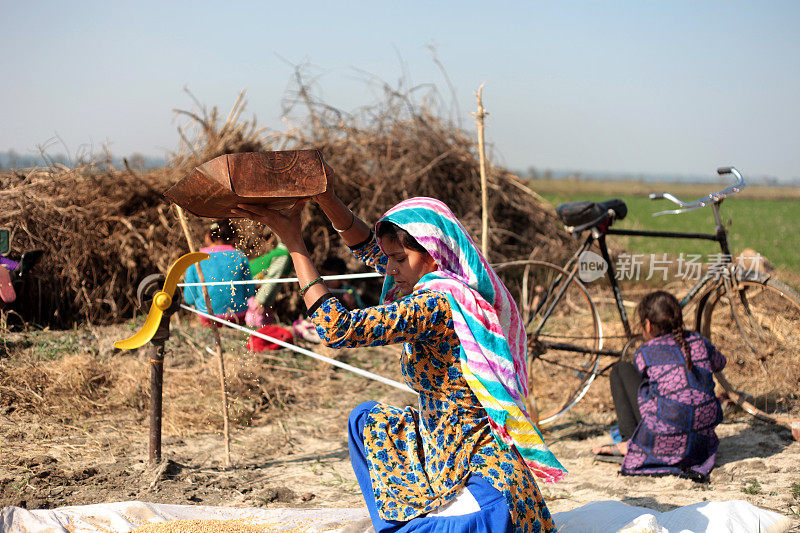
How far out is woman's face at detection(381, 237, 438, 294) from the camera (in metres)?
2.23

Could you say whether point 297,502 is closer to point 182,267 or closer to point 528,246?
point 182,267

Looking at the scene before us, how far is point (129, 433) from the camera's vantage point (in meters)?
3.94

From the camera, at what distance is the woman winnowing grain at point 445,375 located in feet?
6.60

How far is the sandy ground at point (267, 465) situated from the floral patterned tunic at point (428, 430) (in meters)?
0.99

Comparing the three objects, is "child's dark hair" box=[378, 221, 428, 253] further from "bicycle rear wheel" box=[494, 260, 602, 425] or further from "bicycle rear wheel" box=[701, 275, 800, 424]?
"bicycle rear wheel" box=[701, 275, 800, 424]

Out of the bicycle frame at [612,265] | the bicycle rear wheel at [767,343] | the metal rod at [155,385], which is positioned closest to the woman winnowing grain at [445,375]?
the metal rod at [155,385]

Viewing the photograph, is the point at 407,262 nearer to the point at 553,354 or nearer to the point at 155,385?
the point at 155,385

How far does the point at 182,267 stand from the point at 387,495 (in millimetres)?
1570

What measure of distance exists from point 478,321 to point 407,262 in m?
0.33

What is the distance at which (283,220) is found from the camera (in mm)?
2049

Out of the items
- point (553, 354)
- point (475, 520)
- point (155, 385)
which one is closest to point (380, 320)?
point (475, 520)

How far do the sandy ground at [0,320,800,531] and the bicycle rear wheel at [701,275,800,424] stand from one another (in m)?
0.17

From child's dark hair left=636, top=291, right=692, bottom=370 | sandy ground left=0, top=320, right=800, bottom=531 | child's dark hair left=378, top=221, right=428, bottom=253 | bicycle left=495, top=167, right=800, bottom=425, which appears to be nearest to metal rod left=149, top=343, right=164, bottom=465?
sandy ground left=0, top=320, right=800, bottom=531

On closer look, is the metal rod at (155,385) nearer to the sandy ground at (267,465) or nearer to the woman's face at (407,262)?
the sandy ground at (267,465)
